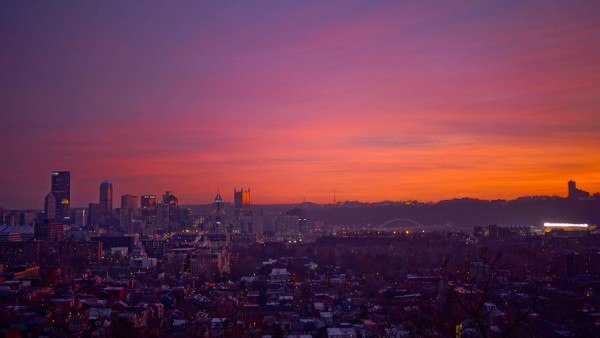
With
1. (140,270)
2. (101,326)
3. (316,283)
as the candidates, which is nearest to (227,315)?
(101,326)

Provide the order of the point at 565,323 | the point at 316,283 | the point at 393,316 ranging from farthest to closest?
the point at 316,283
the point at 393,316
the point at 565,323

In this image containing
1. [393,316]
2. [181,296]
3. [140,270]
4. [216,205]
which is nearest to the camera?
[393,316]

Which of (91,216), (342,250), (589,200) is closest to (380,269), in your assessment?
(342,250)

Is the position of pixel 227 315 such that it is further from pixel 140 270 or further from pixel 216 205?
pixel 216 205

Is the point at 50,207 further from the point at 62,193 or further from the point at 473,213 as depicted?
the point at 473,213

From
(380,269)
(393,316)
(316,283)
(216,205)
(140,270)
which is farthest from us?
(216,205)

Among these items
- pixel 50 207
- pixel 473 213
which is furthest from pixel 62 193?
pixel 473 213

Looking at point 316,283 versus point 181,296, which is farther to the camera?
point 316,283

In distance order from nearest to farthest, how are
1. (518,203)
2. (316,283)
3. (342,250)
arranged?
1. (316,283)
2. (342,250)
3. (518,203)

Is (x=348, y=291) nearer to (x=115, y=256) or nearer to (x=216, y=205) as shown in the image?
(x=115, y=256)
